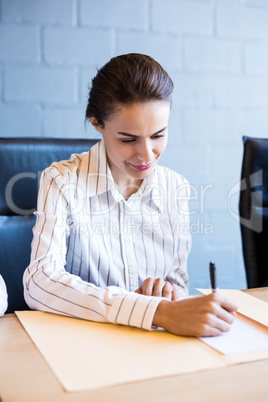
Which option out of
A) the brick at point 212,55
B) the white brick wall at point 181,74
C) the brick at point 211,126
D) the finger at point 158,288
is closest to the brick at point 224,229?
the white brick wall at point 181,74

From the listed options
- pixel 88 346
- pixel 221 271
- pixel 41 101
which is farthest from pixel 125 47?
pixel 88 346

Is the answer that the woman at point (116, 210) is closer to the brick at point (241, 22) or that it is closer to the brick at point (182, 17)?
the brick at point (182, 17)

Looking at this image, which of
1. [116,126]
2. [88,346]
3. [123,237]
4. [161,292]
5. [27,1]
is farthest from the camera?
[27,1]

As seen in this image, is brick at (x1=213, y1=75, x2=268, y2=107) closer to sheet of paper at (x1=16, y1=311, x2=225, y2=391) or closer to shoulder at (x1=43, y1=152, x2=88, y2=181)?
shoulder at (x1=43, y1=152, x2=88, y2=181)

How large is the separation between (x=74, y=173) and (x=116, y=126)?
0.60ft

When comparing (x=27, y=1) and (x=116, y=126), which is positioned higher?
(x=27, y=1)

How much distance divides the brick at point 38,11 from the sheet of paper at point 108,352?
1230 millimetres

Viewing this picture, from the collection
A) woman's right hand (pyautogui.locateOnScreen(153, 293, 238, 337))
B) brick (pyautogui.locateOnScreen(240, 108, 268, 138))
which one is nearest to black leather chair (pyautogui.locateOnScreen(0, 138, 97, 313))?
woman's right hand (pyautogui.locateOnScreen(153, 293, 238, 337))

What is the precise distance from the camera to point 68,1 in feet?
5.90

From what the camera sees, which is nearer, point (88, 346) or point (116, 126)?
point (88, 346)

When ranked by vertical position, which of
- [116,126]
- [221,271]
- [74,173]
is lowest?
[221,271]

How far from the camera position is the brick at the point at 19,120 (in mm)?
1779

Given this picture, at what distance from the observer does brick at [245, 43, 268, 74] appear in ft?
7.02

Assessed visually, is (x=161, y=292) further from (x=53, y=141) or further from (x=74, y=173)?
(x=53, y=141)
